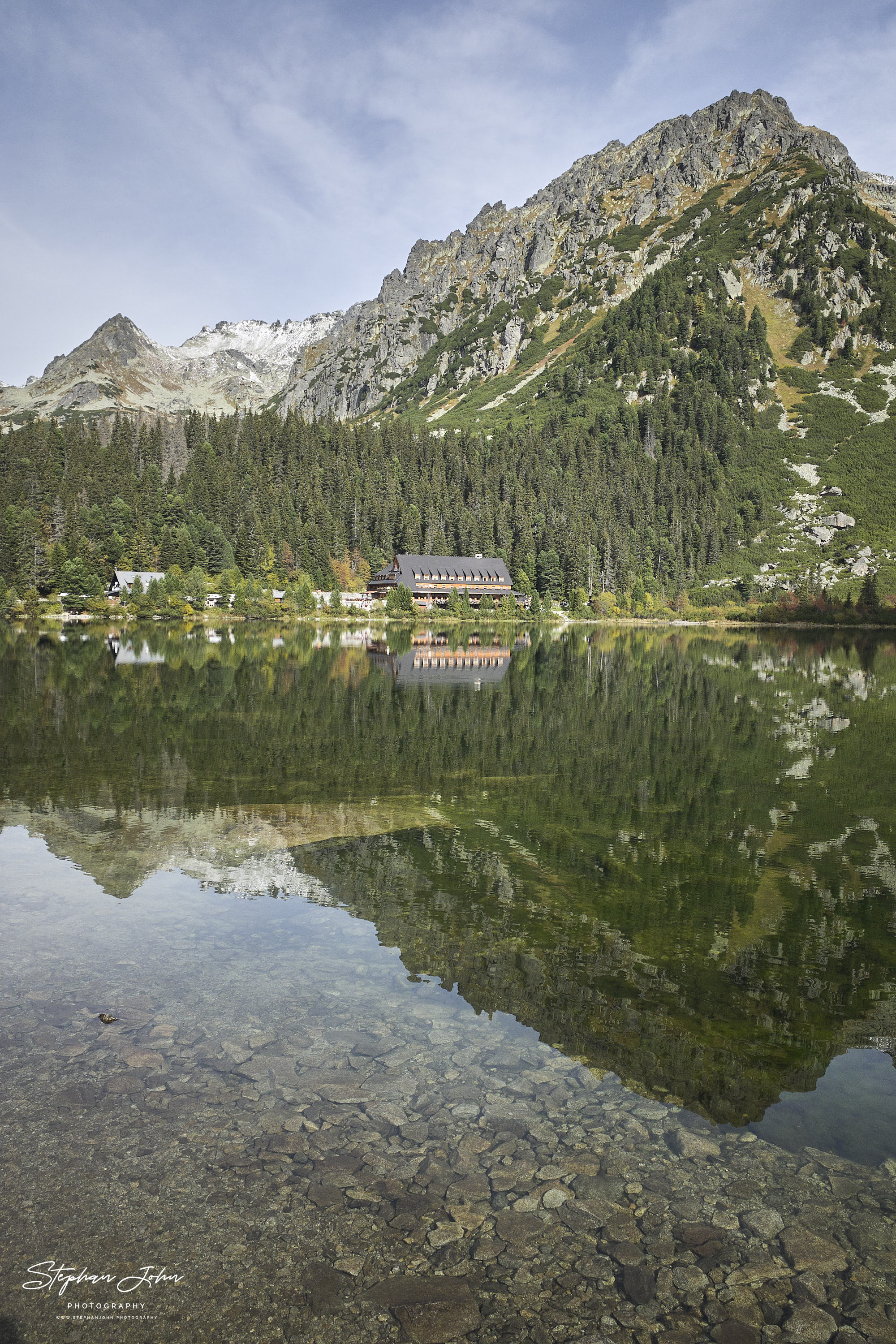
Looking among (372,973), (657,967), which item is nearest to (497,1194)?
(372,973)

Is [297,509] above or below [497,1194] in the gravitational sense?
above

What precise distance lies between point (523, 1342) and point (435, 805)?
1479 centimetres

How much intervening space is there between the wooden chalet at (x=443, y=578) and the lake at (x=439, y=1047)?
486 ft

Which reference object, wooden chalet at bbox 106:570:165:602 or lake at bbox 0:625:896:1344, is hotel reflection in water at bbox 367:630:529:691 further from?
wooden chalet at bbox 106:570:165:602

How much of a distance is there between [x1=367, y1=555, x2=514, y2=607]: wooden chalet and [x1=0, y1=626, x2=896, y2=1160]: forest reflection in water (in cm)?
12975

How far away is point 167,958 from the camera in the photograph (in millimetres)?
11141

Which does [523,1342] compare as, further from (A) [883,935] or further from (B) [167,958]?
(A) [883,935]

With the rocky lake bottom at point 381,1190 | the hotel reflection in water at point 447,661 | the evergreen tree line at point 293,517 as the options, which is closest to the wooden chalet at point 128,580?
the evergreen tree line at point 293,517

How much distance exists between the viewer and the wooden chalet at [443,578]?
170625mm

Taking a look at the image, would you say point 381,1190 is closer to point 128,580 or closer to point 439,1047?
point 439,1047

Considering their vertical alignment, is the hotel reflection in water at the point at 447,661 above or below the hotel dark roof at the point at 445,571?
below

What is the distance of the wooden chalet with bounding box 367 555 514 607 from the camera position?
560 feet

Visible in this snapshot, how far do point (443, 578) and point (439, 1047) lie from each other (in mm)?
164636

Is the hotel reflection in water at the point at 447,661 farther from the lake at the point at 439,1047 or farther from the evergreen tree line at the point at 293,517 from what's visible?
the evergreen tree line at the point at 293,517
